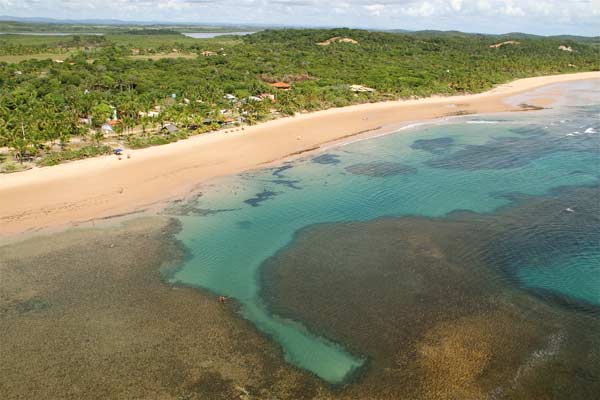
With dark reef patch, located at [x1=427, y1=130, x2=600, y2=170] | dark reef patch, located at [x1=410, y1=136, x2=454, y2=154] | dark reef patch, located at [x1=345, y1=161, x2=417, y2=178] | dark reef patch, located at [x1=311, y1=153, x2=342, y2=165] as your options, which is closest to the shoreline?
dark reef patch, located at [x1=311, y1=153, x2=342, y2=165]

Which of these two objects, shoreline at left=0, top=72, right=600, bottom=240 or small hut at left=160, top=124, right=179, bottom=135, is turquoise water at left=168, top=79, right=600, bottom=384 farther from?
small hut at left=160, top=124, right=179, bottom=135

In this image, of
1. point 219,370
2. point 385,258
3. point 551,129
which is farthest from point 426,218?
point 551,129

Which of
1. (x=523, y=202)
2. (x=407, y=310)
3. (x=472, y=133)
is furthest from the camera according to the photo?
(x=472, y=133)

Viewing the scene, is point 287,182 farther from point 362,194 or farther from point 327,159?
point 327,159

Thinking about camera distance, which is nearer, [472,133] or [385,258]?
[385,258]

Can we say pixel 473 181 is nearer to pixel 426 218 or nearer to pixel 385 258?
pixel 426 218

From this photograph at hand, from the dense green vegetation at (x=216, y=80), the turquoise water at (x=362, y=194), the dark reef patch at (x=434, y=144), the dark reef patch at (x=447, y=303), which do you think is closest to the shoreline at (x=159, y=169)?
the turquoise water at (x=362, y=194)
